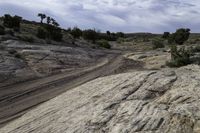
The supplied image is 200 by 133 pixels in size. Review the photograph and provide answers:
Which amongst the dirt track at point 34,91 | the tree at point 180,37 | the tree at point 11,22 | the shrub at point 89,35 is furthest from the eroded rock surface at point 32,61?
the shrub at point 89,35

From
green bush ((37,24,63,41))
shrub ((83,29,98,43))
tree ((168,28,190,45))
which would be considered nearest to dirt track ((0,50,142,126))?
green bush ((37,24,63,41))

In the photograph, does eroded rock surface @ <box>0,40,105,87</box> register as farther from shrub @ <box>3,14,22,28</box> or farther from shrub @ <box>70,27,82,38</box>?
shrub @ <box>70,27,82,38</box>

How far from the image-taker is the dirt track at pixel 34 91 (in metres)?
21.3

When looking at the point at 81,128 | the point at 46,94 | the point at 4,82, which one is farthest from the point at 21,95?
the point at 81,128

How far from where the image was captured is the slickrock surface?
1512 centimetres

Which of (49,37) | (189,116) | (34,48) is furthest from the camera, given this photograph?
(49,37)

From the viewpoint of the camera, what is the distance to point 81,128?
51.3 feet

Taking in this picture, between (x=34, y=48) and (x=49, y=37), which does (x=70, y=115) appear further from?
(x=49, y=37)

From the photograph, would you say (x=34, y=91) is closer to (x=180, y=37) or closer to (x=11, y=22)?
(x=11, y=22)

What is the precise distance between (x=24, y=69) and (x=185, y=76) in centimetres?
1494

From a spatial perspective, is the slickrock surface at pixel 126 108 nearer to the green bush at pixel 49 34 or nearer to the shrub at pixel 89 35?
the green bush at pixel 49 34

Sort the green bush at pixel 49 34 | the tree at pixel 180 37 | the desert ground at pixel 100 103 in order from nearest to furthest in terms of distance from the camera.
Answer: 1. the desert ground at pixel 100 103
2. the green bush at pixel 49 34
3. the tree at pixel 180 37

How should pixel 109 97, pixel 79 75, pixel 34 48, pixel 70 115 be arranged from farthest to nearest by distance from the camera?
pixel 34 48
pixel 79 75
pixel 109 97
pixel 70 115

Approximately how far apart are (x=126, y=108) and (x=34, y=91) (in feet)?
32.9
